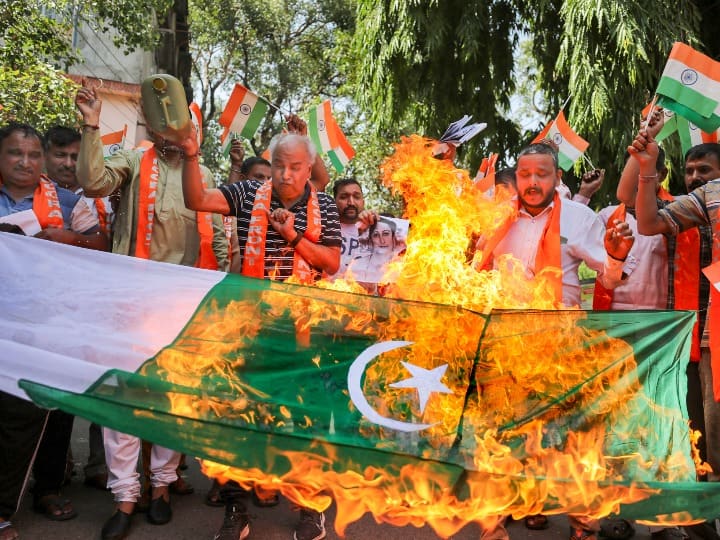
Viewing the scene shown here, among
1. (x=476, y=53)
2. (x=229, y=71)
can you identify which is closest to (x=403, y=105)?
(x=476, y=53)

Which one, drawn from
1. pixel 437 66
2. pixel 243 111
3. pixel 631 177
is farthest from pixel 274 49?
pixel 631 177

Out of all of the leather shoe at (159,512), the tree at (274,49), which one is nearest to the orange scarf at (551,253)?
the leather shoe at (159,512)

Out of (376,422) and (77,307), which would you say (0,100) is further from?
(376,422)

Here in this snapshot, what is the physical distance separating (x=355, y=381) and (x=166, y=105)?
1770mm

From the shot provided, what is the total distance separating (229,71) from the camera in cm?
2516

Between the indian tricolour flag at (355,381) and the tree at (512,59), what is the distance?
6885 millimetres

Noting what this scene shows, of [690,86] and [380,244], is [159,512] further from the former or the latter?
[690,86]

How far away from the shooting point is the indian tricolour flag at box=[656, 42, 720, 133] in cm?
505

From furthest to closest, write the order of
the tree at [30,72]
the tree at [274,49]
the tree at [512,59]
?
the tree at [274,49], the tree at [512,59], the tree at [30,72]

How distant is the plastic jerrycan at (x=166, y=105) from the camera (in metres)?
3.90

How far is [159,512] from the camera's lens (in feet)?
14.5

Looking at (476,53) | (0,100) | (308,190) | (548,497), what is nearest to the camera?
(548,497)

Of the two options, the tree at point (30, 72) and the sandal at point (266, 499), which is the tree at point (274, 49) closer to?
the tree at point (30, 72)

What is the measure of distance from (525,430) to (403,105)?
9265 millimetres
